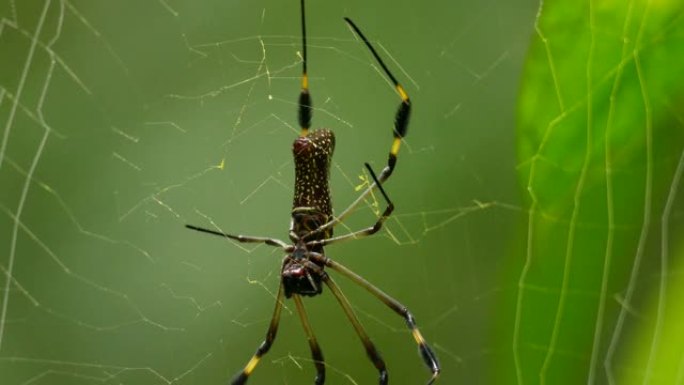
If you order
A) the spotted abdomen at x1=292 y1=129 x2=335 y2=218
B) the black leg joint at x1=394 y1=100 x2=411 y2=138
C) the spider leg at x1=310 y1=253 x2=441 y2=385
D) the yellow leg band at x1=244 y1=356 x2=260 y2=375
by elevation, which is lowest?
the yellow leg band at x1=244 y1=356 x2=260 y2=375

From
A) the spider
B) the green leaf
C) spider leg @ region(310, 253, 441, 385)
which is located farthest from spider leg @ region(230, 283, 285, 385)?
the green leaf

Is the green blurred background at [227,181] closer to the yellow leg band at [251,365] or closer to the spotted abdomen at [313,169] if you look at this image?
the yellow leg band at [251,365]

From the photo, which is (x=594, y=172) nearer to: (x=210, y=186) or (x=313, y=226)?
(x=313, y=226)

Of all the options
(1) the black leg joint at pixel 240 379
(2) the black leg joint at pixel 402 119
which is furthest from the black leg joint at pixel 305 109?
(1) the black leg joint at pixel 240 379

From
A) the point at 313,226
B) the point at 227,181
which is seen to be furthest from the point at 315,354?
the point at 227,181

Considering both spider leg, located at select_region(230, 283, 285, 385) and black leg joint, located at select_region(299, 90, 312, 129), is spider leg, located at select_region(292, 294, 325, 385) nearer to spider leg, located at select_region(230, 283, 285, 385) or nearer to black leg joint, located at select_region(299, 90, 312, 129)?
spider leg, located at select_region(230, 283, 285, 385)

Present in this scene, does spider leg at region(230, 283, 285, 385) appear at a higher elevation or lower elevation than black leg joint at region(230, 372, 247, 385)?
higher

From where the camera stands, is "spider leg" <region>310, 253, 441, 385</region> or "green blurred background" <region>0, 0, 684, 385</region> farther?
"green blurred background" <region>0, 0, 684, 385</region>
